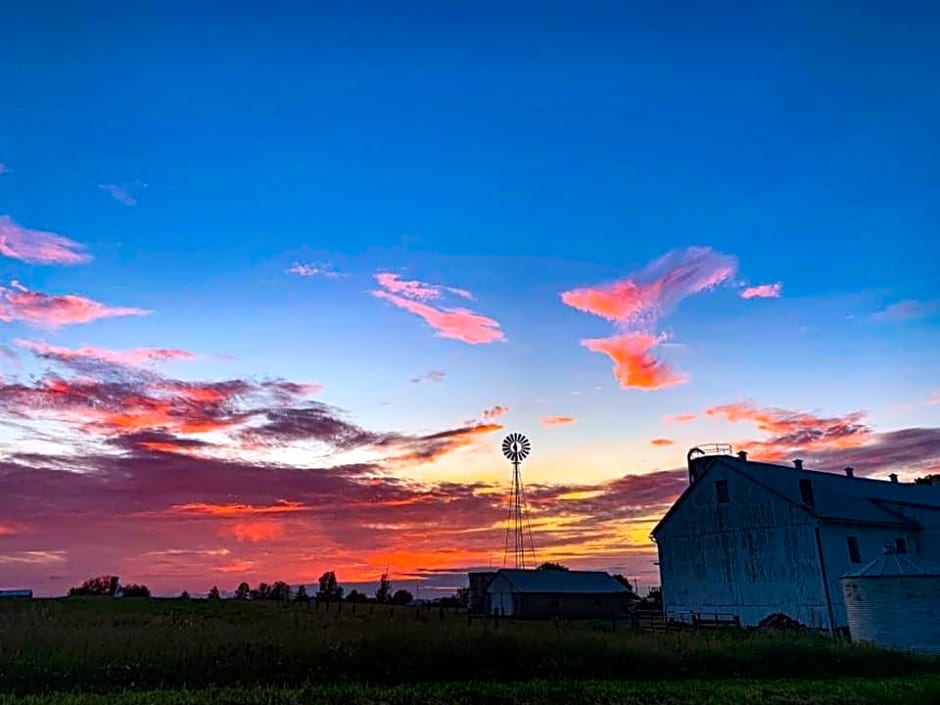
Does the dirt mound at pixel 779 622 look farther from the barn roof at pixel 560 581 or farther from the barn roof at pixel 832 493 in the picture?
the barn roof at pixel 560 581

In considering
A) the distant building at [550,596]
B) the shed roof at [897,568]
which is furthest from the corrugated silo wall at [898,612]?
the distant building at [550,596]

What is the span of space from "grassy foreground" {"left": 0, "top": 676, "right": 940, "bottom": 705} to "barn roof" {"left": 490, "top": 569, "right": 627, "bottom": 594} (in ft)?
124

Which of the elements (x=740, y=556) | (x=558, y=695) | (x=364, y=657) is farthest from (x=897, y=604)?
(x=364, y=657)

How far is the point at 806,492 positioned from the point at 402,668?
27.9 meters

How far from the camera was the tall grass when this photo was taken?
14.8 metres

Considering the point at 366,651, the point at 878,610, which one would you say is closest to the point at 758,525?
the point at 878,610

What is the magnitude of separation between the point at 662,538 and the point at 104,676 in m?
34.0

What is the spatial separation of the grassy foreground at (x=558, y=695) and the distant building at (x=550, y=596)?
3712 centimetres

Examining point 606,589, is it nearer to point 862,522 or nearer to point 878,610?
point 862,522

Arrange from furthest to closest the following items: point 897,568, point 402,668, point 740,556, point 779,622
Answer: point 740,556 → point 779,622 → point 897,568 → point 402,668

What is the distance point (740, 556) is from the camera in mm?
38250

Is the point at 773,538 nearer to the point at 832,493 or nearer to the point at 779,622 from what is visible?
the point at 779,622

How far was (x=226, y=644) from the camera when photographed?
16.4 m

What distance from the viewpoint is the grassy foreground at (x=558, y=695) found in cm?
1267
